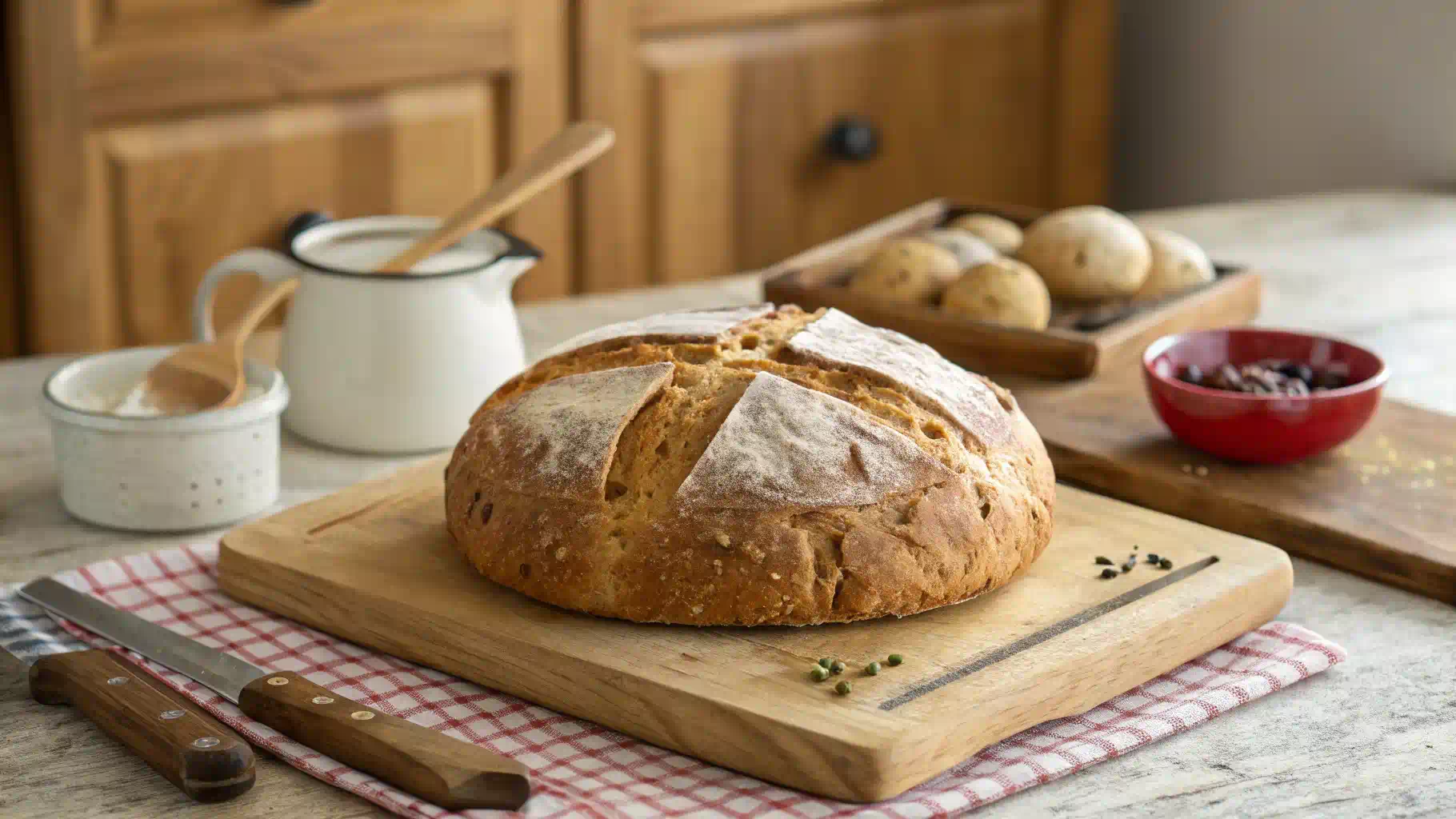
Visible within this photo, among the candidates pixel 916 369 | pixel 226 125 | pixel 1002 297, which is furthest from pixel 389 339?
pixel 226 125

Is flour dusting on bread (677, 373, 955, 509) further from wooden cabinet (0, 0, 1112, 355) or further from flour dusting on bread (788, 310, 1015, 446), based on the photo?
wooden cabinet (0, 0, 1112, 355)

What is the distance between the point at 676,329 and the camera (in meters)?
1.15

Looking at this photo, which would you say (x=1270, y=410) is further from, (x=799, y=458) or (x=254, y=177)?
(x=254, y=177)

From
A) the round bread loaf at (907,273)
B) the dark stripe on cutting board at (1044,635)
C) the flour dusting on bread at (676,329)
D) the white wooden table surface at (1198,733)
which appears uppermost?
the flour dusting on bread at (676,329)

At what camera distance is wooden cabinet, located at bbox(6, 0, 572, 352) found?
223 cm

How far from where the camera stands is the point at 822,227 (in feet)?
9.79

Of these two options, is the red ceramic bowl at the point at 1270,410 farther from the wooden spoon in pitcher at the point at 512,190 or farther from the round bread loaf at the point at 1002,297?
the wooden spoon in pitcher at the point at 512,190

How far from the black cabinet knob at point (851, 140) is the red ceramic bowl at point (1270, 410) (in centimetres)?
155

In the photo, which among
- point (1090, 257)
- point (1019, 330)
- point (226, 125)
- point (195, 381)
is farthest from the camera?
point (226, 125)

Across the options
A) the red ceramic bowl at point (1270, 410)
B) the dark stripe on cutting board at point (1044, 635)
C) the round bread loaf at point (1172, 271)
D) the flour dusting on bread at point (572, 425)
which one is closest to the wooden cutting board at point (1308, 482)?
the red ceramic bowl at point (1270, 410)

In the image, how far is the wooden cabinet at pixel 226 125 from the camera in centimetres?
223

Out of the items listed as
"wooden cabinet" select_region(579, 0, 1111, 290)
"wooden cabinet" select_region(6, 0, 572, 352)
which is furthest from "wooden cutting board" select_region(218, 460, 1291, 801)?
"wooden cabinet" select_region(579, 0, 1111, 290)

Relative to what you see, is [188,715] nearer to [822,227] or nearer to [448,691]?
[448,691]

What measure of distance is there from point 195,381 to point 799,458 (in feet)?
1.68
